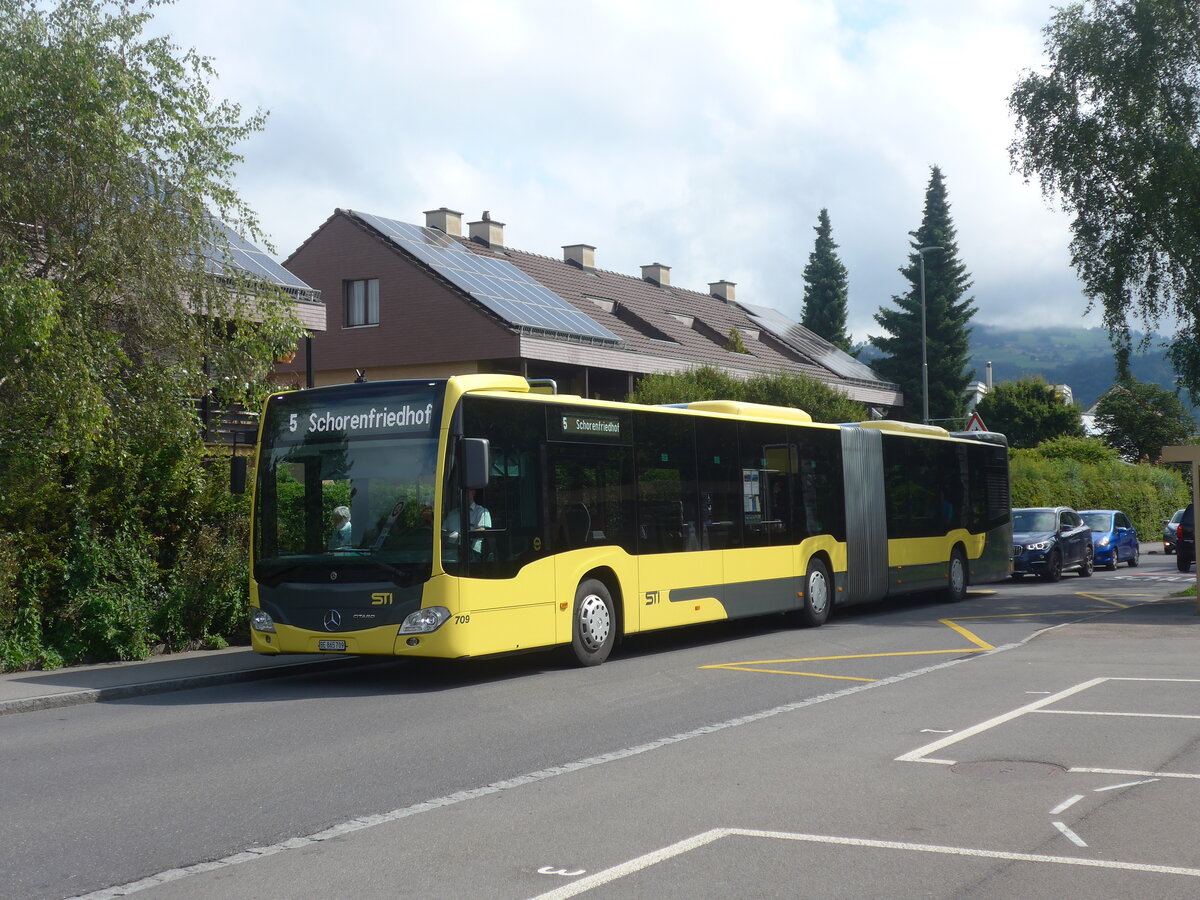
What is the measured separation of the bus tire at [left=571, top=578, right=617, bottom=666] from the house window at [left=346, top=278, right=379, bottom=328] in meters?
25.1

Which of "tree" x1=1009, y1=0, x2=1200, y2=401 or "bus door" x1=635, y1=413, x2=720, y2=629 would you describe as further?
"tree" x1=1009, y1=0, x2=1200, y2=401

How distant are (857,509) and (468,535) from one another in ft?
30.6

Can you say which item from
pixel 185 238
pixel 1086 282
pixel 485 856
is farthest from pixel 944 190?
pixel 485 856

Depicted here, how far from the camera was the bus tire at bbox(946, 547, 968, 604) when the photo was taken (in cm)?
2325

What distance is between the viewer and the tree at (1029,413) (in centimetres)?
7606

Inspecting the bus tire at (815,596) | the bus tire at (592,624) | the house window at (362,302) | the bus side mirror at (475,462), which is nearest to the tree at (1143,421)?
the house window at (362,302)

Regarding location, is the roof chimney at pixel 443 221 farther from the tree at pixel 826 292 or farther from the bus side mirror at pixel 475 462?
the tree at pixel 826 292

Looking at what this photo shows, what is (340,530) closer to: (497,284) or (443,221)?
(497,284)

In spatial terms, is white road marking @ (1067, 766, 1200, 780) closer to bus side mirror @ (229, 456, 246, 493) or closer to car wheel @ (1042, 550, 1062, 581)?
bus side mirror @ (229, 456, 246, 493)

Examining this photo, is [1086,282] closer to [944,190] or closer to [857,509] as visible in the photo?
[857,509]

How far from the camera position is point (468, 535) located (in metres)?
12.2

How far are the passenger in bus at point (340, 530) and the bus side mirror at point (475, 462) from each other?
1.28 metres

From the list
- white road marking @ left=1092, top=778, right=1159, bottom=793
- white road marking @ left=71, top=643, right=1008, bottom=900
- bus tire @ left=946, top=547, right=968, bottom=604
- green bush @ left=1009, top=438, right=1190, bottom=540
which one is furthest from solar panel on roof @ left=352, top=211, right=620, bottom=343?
white road marking @ left=1092, top=778, right=1159, bottom=793

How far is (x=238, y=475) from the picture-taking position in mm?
13383
